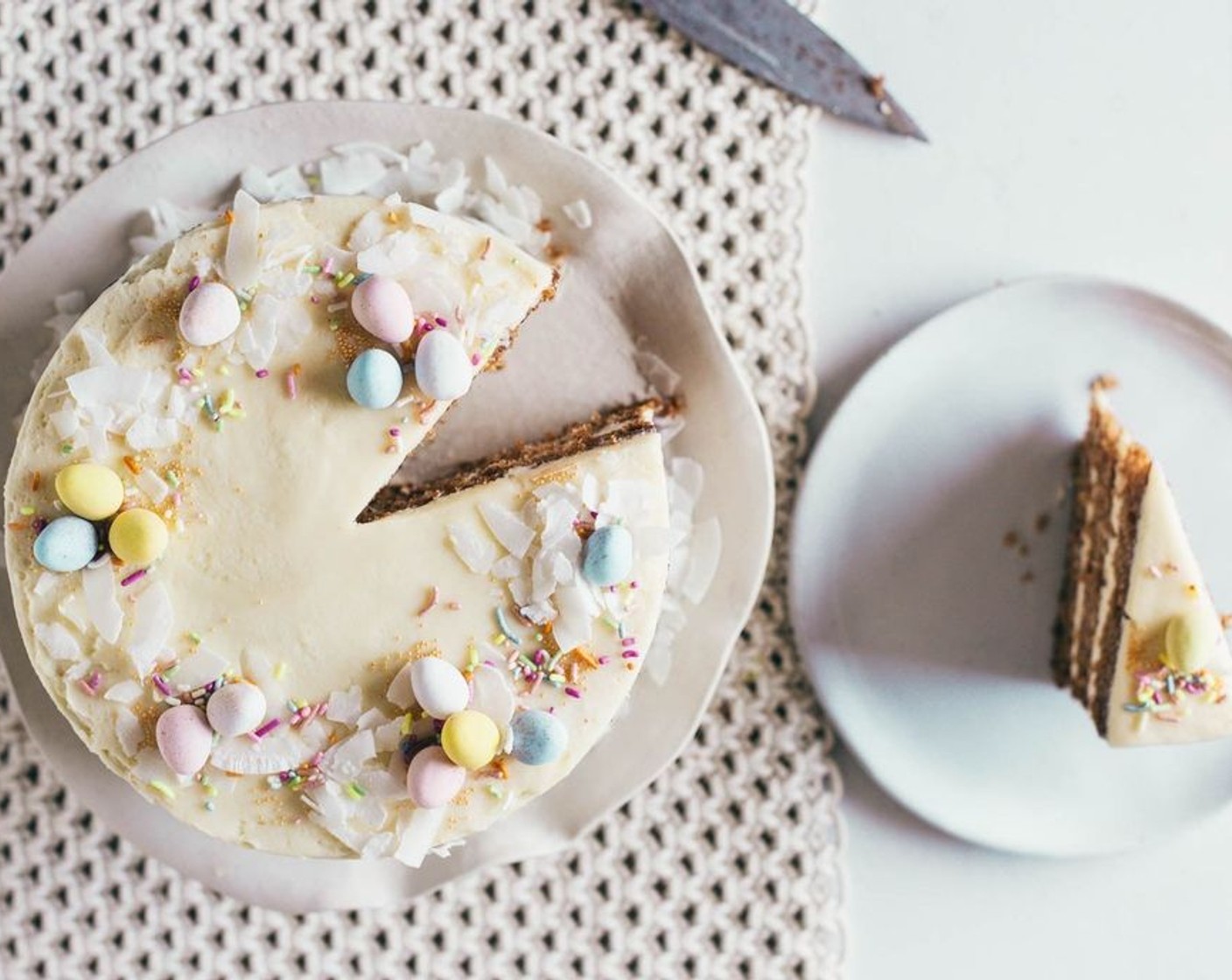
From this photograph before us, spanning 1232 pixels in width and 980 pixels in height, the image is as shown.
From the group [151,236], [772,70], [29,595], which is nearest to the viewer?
[29,595]

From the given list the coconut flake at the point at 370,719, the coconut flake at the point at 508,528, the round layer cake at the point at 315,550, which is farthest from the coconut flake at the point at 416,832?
the coconut flake at the point at 508,528

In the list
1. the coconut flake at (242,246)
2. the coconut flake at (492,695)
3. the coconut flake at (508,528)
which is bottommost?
the coconut flake at (492,695)

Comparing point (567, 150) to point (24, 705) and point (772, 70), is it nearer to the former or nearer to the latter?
point (772, 70)

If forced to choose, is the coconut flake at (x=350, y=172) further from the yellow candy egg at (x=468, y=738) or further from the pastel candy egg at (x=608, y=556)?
the yellow candy egg at (x=468, y=738)

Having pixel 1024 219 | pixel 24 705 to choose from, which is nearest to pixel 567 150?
pixel 1024 219

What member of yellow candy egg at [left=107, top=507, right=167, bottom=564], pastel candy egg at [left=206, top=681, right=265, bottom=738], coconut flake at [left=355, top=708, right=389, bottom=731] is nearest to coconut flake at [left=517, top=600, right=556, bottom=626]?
coconut flake at [left=355, top=708, right=389, bottom=731]

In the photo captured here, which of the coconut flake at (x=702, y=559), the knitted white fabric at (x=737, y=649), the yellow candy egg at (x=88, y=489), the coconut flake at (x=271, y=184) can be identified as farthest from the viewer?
the knitted white fabric at (x=737, y=649)

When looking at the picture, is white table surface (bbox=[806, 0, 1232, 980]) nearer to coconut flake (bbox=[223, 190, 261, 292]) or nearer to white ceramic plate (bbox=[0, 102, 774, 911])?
white ceramic plate (bbox=[0, 102, 774, 911])
